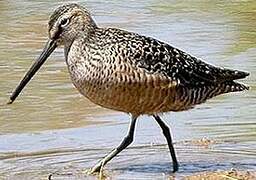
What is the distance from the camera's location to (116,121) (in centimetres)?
779

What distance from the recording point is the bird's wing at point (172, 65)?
652cm

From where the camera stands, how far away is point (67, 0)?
39.6 ft

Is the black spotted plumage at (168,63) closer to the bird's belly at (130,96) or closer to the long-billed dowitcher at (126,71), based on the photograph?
the long-billed dowitcher at (126,71)

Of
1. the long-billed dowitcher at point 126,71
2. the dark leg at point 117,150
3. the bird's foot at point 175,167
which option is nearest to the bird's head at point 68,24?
the long-billed dowitcher at point 126,71

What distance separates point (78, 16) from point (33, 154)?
1.04m

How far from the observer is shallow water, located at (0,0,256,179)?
6.88 meters

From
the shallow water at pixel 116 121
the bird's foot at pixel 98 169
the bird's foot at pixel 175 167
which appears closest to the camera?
the bird's foot at pixel 98 169

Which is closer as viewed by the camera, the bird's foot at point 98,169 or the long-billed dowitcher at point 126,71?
the long-billed dowitcher at point 126,71

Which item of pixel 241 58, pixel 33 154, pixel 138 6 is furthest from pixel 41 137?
pixel 138 6

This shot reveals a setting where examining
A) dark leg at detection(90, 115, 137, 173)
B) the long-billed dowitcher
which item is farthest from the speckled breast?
dark leg at detection(90, 115, 137, 173)

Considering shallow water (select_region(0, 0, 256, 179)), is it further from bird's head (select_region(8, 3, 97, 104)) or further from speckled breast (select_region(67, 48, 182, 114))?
bird's head (select_region(8, 3, 97, 104))

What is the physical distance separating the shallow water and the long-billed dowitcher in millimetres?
324

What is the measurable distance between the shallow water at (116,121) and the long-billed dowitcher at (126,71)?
12.8 inches

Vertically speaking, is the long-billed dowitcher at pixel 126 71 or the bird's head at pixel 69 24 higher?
the bird's head at pixel 69 24
